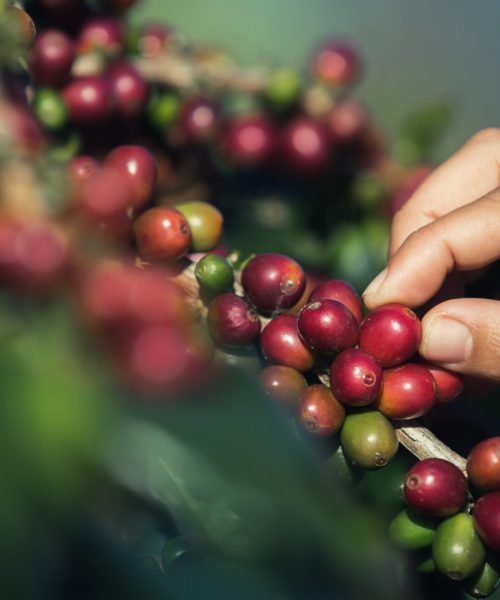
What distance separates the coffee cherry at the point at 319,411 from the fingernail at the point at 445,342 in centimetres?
21

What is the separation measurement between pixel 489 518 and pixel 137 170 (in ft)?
2.90

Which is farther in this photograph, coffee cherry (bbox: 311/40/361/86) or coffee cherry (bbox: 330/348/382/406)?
coffee cherry (bbox: 311/40/361/86)

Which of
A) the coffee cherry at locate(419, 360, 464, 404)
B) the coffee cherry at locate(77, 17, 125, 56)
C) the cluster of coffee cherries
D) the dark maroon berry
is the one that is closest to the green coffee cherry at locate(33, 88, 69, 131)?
the dark maroon berry

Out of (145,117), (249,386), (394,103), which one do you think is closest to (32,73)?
(145,117)

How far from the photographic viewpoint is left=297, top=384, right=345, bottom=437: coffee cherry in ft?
3.85

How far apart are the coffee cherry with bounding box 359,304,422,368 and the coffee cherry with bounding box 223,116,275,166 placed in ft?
2.87

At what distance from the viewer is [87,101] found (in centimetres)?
171

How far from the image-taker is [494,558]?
124 centimetres

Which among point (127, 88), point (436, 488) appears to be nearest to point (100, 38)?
point (127, 88)

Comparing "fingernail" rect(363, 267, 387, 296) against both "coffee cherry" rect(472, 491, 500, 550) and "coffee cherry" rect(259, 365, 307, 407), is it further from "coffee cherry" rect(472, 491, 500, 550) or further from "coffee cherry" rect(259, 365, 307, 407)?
"coffee cherry" rect(472, 491, 500, 550)

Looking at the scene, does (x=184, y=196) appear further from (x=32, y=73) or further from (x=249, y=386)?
(x=249, y=386)

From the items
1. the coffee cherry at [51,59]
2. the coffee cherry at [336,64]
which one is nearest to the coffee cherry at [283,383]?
the coffee cherry at [51,59]

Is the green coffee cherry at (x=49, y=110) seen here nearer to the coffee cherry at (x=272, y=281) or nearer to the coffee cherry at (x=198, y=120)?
the coffee cherry at (x=198, y=120)

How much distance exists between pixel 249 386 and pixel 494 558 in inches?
33.2
